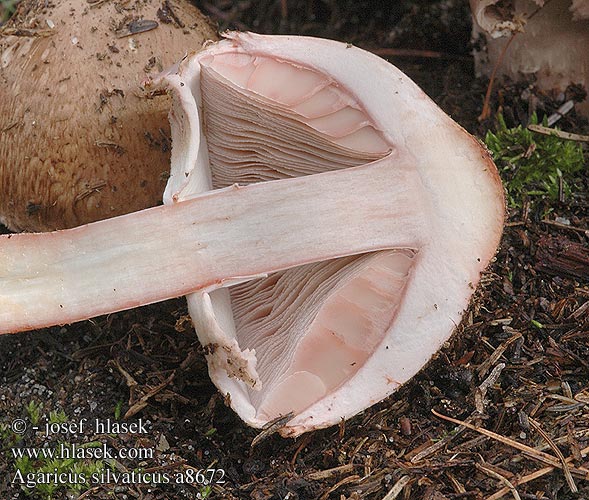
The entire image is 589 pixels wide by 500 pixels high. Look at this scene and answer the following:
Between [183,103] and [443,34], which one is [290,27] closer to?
[443,34]

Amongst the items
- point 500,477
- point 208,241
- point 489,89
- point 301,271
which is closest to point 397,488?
point 500,477

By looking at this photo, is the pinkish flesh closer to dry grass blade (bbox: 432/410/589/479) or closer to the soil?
the soil

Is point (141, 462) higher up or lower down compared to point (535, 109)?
lower down

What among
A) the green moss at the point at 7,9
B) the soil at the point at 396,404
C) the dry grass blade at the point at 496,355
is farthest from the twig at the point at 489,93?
the green moss at the point at 7,9

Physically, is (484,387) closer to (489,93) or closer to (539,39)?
(489,93)

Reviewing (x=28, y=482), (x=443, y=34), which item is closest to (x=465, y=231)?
(x=28, y=482)

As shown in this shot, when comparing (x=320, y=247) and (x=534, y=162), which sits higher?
(x=320, y=247)
